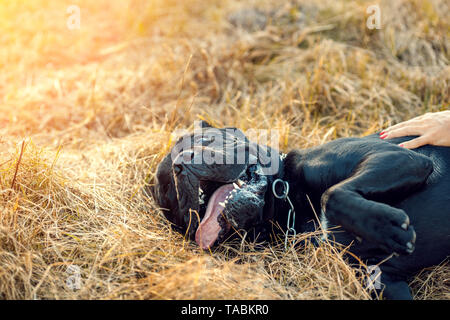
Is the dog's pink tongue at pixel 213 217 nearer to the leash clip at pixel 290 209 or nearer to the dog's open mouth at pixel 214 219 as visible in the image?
the dog's open mouth at pixel 214 219

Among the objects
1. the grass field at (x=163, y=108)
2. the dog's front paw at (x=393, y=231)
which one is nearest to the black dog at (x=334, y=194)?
the dog's front paw at (x=393, y=231)

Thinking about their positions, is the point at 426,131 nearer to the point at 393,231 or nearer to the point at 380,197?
the point at 380,197

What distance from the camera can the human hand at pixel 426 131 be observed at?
231cm

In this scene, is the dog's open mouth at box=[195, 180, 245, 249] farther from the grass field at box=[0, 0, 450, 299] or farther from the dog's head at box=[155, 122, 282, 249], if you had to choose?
the grass field at box=[0, 0, 450, 299]

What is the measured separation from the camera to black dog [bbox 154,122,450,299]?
192cm

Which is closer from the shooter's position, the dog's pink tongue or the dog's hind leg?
the dog's hind leg

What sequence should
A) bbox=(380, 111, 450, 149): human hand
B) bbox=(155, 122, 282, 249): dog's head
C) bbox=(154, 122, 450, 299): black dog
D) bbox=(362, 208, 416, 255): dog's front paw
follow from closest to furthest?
bbox=(362, 208, 416, 255): dog's front paw < bbox=(154, 122, 450, 299): black dog < bbox=(155, 122, 282, 249): dog's head < bbox=(380, 111, 450, 149): human hand

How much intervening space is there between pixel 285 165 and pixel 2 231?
5.50ft

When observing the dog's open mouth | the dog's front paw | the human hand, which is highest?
the human hand

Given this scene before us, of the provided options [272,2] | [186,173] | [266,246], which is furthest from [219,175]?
[272,2]

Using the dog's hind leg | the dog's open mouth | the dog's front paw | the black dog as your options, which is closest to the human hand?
the black dog

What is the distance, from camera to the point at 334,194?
1.97 m

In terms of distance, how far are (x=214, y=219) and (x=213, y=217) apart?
0.01m
